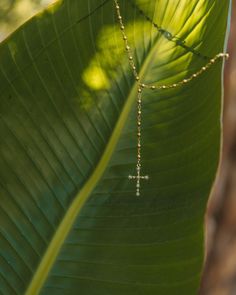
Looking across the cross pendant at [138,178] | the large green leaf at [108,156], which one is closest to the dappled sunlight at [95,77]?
the large green leaf at [108,156]

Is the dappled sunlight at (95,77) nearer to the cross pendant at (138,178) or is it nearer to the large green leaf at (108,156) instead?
the large green leaf at (108,156)

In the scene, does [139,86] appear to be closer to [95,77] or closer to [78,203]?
[95,77]

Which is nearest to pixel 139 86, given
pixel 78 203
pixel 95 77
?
pixel 95 77

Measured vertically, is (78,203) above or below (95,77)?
below

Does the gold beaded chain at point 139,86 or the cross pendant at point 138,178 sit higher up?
the gold beaded chain at point 139,86

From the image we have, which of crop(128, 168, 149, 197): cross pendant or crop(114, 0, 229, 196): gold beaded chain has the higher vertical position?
crop(114, 0, 229, 196): gold beaded chain

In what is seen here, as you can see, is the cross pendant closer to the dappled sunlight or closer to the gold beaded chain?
the gold beaded chain

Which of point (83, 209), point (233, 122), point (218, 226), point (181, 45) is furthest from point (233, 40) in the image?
point (83, 209)

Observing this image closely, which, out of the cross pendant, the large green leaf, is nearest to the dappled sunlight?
the large green leaf
